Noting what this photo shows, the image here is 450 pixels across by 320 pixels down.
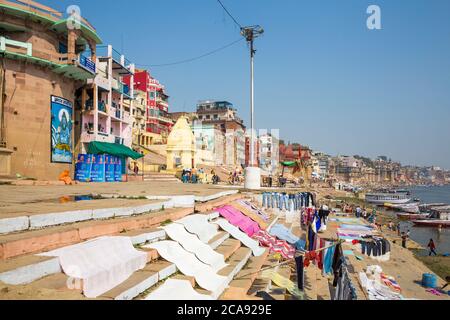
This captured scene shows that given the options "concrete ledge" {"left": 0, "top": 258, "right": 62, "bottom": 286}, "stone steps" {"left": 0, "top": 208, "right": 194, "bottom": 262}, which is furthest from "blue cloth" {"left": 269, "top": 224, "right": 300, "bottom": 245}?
"concrete ledge" {"left": 0, "top": 258, "right": 62, "bottom": 286}

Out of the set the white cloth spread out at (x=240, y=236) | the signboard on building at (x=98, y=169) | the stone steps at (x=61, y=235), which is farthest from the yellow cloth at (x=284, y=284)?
the signboard on building at (x=98, y=169)

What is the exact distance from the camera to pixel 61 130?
21969 millimetres

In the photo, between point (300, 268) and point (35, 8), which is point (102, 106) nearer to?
point (35, 8)

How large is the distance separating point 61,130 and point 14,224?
720 inches

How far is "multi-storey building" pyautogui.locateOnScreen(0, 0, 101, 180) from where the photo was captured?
62.2ft

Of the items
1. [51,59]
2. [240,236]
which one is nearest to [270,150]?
[51,59]

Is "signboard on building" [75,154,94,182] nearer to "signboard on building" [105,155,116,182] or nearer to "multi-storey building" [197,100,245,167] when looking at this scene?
"signboard on building" [105,155,116,182]

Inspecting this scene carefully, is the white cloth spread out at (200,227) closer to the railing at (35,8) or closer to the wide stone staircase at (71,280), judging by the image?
the wide stone staircase at (71,280)

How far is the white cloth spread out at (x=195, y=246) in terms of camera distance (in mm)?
7124

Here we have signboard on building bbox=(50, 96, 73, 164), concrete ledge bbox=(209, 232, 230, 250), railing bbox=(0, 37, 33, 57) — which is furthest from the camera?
signboard on building bbox=(50, 96, 73, 164)

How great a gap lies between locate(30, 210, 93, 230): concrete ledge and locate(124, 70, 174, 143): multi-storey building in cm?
5280

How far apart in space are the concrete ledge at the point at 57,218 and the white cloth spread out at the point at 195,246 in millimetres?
1734

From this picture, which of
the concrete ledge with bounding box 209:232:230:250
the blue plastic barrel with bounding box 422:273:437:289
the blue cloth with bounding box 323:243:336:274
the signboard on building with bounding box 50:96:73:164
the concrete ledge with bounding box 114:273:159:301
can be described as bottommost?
the blue plastic barrel with bounding box 422:273:437:289
